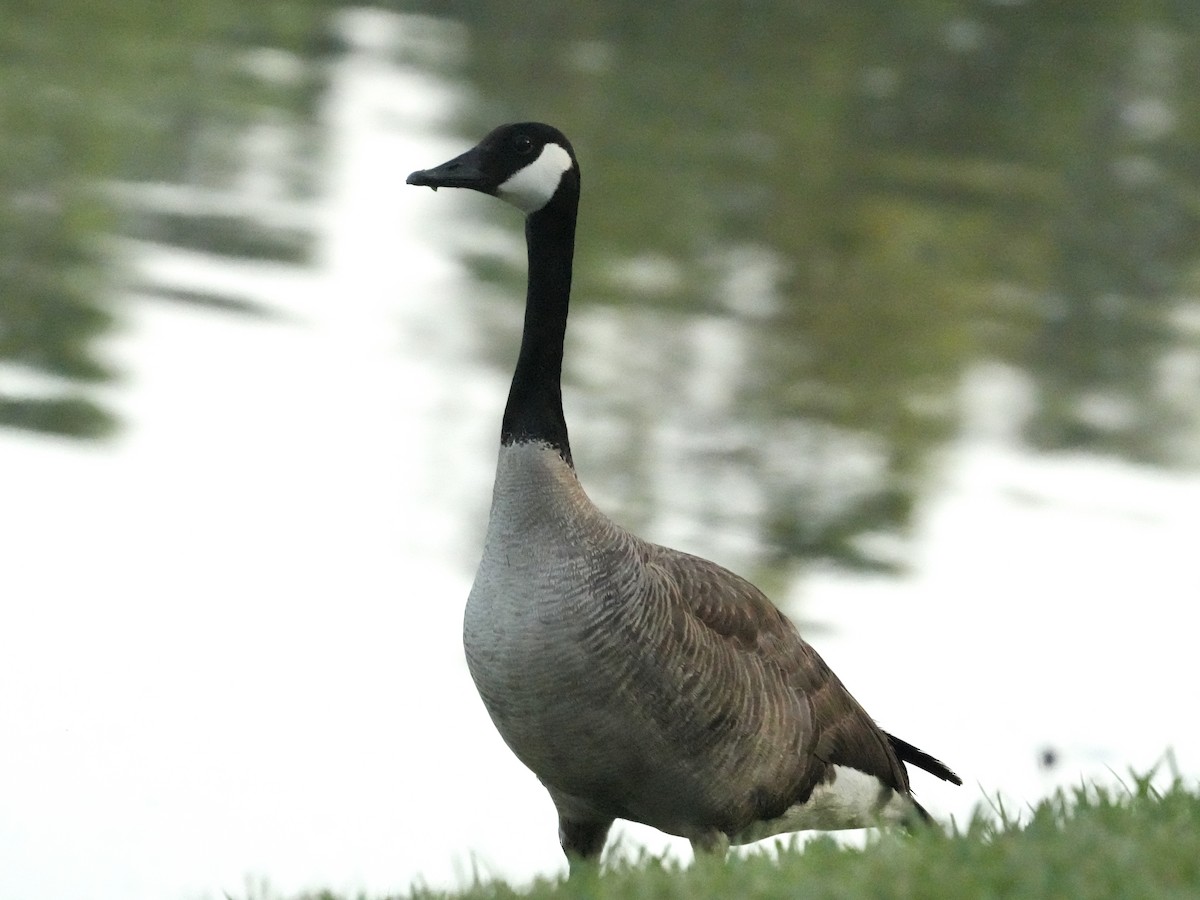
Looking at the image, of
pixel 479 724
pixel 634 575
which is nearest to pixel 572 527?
pixel 634 575

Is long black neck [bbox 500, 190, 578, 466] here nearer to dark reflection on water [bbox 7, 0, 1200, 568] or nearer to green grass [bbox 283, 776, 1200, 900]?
green grass [bbox 283, 776, 1200, 900]

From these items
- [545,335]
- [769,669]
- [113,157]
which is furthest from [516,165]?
[113,157]

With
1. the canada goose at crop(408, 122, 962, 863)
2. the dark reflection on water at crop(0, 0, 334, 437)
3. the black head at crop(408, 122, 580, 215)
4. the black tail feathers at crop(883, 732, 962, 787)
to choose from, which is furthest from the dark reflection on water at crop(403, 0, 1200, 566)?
the black head at crop(408, 122, 580, 215)

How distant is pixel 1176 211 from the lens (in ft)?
69.7

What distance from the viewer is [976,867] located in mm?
4176

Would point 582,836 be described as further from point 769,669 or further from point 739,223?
point 739,223

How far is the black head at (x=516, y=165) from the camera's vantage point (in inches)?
223

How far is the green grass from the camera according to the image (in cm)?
404

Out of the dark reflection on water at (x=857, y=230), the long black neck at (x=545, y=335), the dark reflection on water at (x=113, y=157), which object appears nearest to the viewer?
the long black neck at (x=545, y=335)

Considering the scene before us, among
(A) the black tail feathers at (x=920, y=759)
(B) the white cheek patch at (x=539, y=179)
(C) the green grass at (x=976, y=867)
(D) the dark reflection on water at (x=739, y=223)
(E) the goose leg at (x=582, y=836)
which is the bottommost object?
(C) the green grass at (x=976, y=867)

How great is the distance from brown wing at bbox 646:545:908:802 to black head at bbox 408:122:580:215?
45.4 inches

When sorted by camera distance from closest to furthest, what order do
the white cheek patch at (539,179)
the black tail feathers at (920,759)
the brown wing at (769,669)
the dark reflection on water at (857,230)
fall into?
the brown wing at (769,669), the white cheek patch at (539,179), the black tail feathers at (920,759), the dark reflection on water at (857,230)

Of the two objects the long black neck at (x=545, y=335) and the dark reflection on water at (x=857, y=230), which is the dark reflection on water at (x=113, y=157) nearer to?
the dark reflection on water at (x=857, y=230)

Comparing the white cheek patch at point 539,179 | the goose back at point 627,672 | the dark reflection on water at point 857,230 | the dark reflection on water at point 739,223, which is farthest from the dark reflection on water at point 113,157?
the goose back at point 627,672
